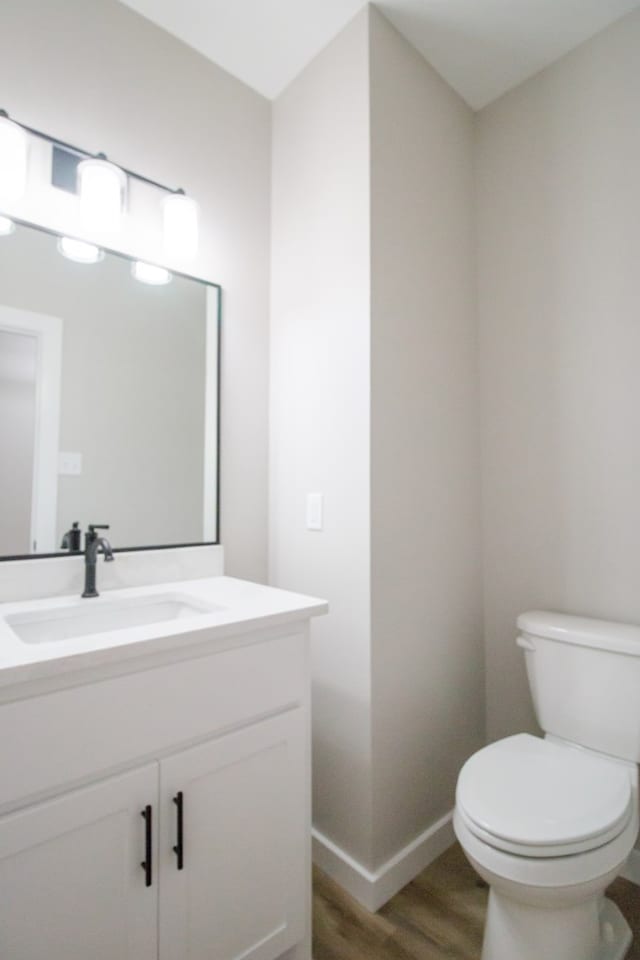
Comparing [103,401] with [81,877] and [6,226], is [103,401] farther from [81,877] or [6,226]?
[81,877]

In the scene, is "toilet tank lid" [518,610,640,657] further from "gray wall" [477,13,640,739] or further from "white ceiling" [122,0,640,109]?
"white ceiling" [122,0,640,109]

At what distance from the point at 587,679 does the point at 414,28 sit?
2138 millimetres

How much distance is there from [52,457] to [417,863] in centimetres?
166

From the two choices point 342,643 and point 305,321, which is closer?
point 342,643

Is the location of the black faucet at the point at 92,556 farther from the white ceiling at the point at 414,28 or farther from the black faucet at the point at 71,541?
the white ceiling at the point at 414,28

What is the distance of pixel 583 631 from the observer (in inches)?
55.4

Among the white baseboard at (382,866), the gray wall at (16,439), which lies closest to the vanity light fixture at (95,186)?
the gray wall at (16,439)

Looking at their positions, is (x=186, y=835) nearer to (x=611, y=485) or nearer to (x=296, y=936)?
(x=296, y=936)

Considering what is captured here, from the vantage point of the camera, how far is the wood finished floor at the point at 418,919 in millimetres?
1216

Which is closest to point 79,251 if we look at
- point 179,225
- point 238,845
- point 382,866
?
point 179,225

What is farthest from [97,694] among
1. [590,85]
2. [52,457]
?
[590,85]

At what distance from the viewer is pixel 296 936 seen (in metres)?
1.12

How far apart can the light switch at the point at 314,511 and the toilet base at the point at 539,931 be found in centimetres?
103

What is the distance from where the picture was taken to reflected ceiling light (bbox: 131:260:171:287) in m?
1.48
